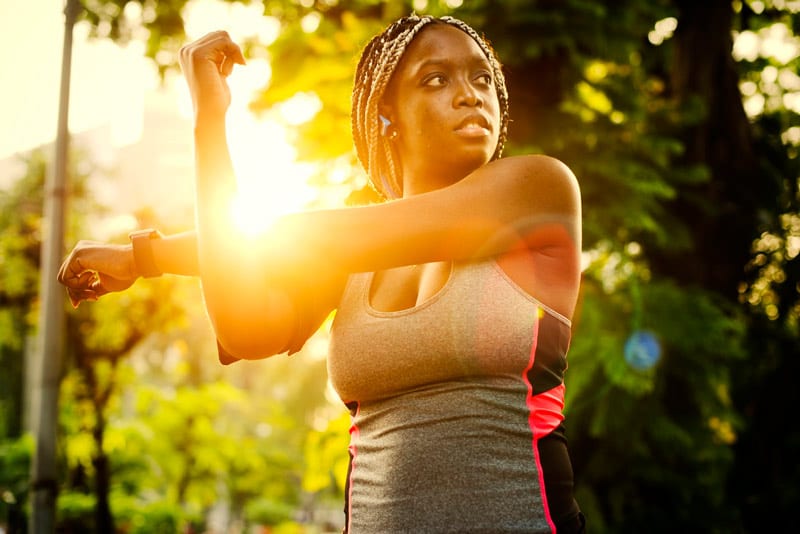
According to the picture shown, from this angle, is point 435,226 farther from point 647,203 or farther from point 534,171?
point 647,203

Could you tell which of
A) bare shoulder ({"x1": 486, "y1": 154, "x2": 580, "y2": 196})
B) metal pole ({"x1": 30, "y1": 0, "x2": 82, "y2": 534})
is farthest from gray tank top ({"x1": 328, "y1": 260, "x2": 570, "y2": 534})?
metal pole ({"x1": 30, "y1": 0, "x2": 82, "y2": 534})

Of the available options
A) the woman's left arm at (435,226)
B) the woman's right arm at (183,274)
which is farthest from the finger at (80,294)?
the woman's left arm at (435,226)

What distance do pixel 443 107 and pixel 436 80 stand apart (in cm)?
7

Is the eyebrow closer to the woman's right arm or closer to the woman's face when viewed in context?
the woman's face

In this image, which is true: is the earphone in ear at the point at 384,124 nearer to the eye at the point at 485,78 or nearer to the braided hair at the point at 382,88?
the braided hair at the point at 382,88

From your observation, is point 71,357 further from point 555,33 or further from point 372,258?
point 372,258

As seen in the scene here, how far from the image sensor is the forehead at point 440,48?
1636 millimetres

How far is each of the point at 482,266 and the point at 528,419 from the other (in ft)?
0.91

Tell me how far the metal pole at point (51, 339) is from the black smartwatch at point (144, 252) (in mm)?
6782

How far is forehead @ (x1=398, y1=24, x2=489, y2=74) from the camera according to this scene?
1.64 metres

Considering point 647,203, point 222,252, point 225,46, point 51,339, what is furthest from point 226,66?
point 51,339

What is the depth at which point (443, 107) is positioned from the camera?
1587 millimetres

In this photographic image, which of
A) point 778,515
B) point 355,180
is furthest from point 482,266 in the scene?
point 778,515

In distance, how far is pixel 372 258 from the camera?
1.42 m
